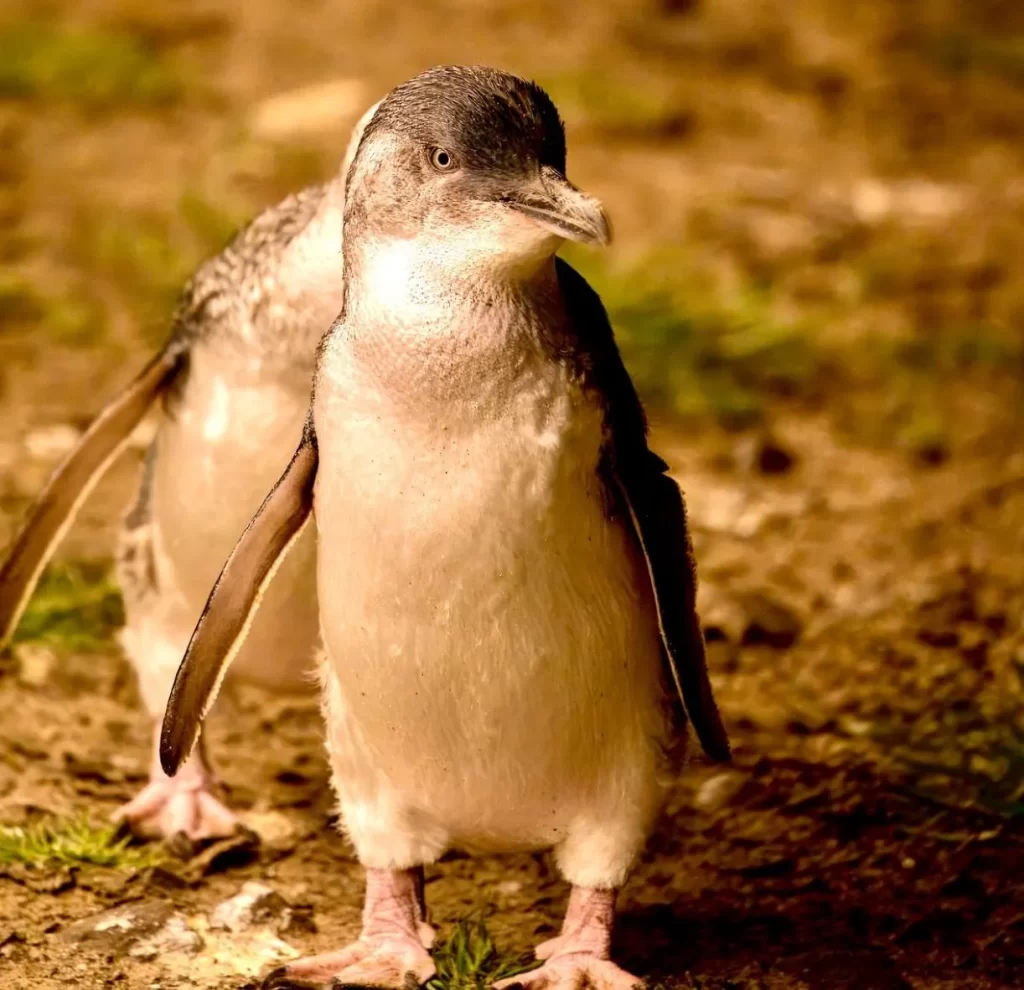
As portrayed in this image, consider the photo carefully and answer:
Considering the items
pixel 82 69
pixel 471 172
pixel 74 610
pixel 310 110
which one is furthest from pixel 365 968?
pixel 82 69

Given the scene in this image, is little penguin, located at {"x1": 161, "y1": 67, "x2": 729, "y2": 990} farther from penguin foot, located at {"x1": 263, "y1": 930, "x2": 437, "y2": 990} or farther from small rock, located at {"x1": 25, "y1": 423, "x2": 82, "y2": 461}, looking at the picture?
small rock, located at {"x1": 25, "y1": 423, "x2": 82, "y2": 461}

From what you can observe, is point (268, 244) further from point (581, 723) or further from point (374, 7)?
point (374, 7)

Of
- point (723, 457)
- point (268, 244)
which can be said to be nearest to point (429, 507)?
point (268, 244)

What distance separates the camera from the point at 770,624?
3375 mm

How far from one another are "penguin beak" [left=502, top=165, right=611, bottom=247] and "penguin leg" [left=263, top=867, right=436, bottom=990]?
919 millimetres

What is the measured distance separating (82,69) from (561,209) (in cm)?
451

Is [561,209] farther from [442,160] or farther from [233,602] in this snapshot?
[233,602]

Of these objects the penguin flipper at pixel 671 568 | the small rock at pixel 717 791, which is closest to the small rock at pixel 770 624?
the small rock at pixel 717 791

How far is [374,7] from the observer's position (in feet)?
21.9

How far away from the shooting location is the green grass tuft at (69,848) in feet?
8.45

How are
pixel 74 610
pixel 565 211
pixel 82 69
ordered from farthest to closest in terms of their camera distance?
pixel 82 69 → pixel 74 610 → pixel 565 211

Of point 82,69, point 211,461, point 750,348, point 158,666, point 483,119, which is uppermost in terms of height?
point 82,69

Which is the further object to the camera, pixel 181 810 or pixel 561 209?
pixel 181 810

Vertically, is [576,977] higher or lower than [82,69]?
lower
